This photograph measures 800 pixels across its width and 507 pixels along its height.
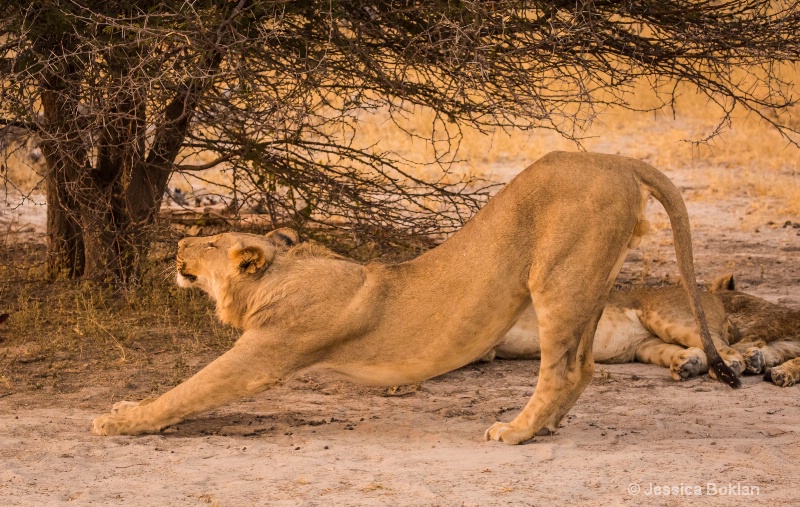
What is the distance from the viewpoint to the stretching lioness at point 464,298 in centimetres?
473

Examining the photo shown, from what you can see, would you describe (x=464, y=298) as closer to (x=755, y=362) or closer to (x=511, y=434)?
(x=511, y=434)

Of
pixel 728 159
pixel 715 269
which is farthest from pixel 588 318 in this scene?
pixel 728 159

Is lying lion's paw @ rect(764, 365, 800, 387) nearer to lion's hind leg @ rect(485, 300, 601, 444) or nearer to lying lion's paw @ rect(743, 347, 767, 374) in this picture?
lying lion's paw @ rect(743, 347, 767, 374)

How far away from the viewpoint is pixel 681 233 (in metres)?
4.94

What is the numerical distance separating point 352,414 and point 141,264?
2693 mm

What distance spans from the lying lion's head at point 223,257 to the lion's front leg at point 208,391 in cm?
34

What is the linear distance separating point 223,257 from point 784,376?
310 centimetres

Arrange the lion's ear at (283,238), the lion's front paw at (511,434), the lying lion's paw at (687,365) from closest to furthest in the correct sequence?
the lion's front paw at (511,434)
the lion's ear at (283,238)
the lying lion's paw at (687,365)

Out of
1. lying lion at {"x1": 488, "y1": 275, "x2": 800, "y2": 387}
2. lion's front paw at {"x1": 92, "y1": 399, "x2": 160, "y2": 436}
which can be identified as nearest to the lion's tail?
lying lion at {"x1": 488, "y1": 275, "x2": 800, "y2": 387}

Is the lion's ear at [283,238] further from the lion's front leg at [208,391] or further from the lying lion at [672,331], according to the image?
the lying lion at [672,331]

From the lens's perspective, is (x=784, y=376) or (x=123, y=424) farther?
(x=784, y=376)

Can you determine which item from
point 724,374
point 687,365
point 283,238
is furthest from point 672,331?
Result: point 283,238

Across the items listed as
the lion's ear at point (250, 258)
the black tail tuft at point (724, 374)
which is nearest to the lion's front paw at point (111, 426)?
→ the lion's ear at point (250, 258)

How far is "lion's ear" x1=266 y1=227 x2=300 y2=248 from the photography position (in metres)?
5.30
